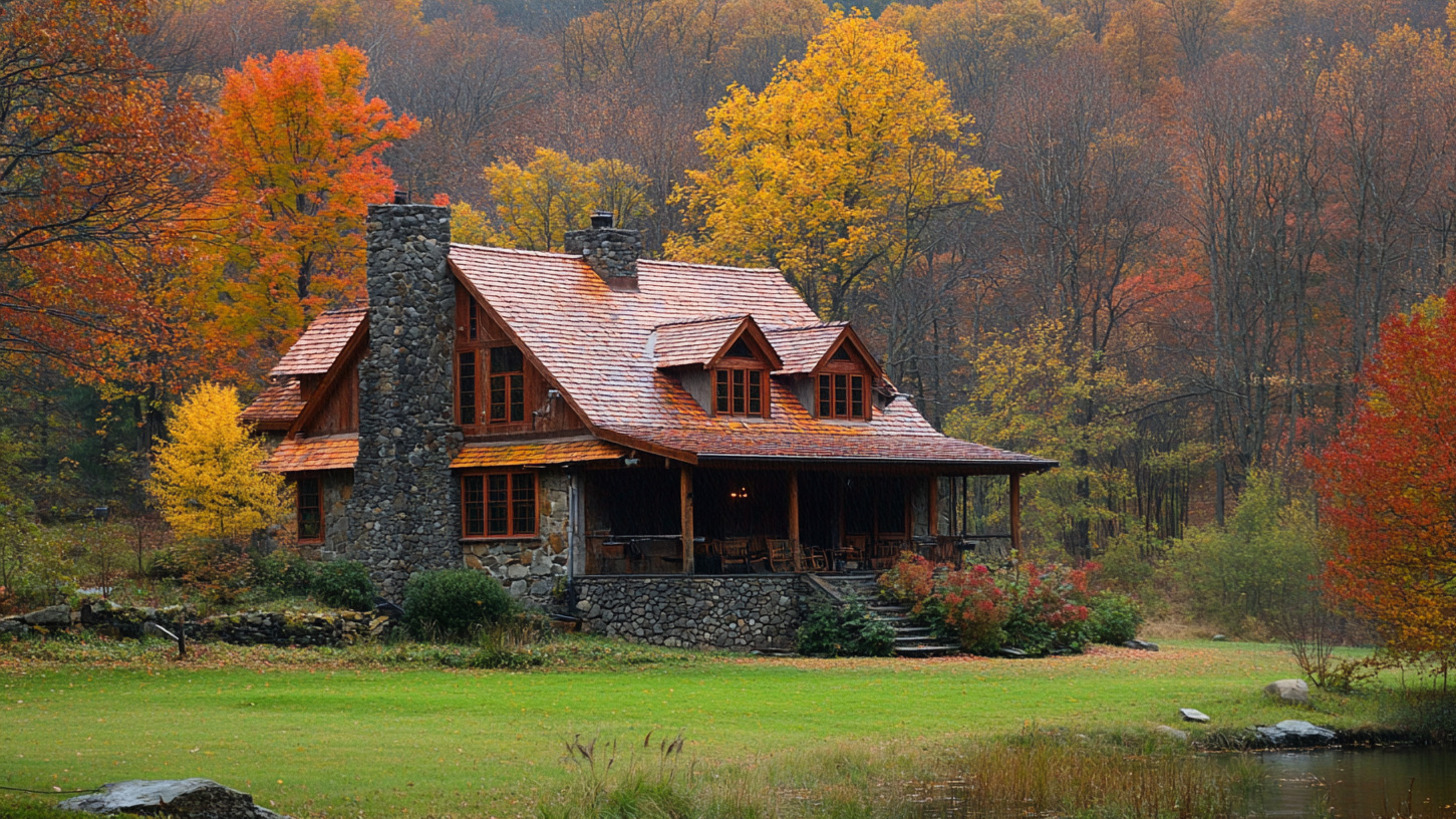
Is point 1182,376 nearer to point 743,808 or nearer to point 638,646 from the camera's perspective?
point 638,646

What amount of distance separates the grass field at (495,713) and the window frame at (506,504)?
523cm

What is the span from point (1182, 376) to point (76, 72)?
36215 millimetres

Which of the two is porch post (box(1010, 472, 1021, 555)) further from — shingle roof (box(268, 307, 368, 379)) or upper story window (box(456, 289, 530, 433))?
shingle roof (box(268, 307, 368, 379))

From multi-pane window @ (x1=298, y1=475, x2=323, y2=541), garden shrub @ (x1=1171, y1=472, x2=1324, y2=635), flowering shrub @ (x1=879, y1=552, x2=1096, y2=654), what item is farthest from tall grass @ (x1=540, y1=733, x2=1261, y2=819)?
multi-pane window @ (x1=298, y1=475, x2=323, y2=541)

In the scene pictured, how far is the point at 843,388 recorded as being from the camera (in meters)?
33.5

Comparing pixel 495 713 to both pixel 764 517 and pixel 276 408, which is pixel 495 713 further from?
pixel 276 408

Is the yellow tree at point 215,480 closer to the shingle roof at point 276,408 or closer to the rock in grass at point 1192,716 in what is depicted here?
the shingle roof at point 276,408

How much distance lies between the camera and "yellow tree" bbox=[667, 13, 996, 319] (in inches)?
1826

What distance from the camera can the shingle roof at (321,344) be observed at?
117 ft

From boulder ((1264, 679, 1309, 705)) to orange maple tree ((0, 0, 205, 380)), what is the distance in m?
15.9

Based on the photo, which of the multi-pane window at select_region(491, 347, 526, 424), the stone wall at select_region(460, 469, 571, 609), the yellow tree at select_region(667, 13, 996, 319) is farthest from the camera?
the yellow tree at select_region(667, 13, 996, 319)

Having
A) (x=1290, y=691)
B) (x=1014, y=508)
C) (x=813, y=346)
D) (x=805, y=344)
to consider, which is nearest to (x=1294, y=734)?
(x=1290, y=691)

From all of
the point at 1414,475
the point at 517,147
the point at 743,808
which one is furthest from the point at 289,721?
the point at 517,147

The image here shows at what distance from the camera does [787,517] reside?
110 ft
